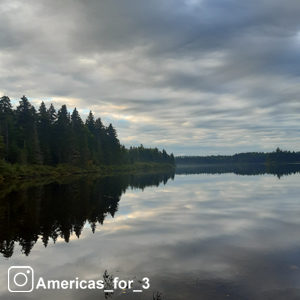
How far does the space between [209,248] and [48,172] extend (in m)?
72.8

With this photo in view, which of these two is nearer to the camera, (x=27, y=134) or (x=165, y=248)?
(x=165, y=248)

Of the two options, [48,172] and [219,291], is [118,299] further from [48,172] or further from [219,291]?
[48,172]

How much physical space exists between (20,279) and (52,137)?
88951mm

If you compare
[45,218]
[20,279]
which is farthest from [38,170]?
[20,279]

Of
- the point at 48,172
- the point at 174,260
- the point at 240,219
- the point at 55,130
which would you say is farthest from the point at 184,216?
the point at 55,130

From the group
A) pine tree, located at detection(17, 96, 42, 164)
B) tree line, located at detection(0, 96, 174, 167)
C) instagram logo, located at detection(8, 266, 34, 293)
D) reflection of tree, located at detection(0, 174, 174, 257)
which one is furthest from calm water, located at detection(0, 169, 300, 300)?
pine tree, located at detection(17, 96, 42, 164)

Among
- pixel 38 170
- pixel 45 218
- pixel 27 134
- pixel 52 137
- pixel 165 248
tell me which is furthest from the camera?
pixel 52 137

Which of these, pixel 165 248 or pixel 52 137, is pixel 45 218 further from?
pixel 52 137

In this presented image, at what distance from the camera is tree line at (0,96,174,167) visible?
3031 inches

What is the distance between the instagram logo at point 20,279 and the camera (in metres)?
10.5

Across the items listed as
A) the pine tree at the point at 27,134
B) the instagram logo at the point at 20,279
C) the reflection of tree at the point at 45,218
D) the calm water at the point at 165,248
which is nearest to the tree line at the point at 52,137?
the pine tree at the point at 27,134

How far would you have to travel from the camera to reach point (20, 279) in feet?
37.8

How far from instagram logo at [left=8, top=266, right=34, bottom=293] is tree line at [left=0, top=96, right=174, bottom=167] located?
49.4 m

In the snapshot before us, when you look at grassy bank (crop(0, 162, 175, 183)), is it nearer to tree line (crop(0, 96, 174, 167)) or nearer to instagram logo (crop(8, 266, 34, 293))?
tree line (crop(0, 96, 174, 167))
